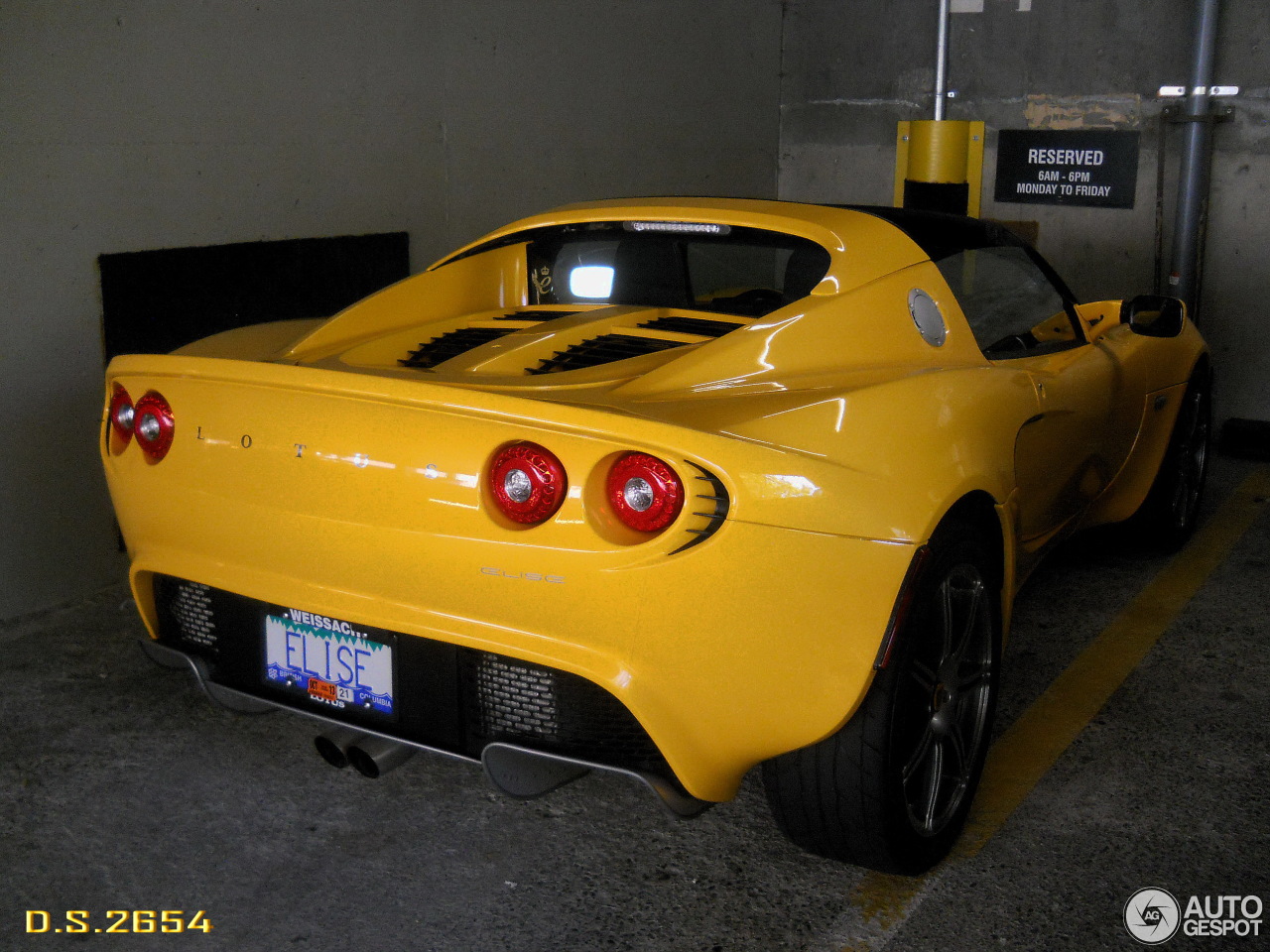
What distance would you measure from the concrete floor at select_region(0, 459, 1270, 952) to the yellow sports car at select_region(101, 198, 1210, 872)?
19cm

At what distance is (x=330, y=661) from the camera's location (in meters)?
2.34

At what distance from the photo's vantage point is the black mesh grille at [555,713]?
213 centimetres

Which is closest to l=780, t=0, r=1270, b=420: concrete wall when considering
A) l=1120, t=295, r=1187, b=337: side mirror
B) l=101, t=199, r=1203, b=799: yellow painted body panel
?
l=1120, t=295, r=1187, b=337: side mirror

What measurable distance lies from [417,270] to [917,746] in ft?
12.5

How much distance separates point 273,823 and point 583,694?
3.39 feet

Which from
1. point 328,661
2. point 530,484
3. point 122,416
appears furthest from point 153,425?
point 530,484

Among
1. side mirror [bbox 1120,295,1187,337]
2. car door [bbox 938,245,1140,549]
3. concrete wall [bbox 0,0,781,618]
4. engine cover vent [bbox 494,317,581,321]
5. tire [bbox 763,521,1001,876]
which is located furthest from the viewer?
concrete wall [bbox 0,0,781,618]

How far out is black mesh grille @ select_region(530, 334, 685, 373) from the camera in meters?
2.60

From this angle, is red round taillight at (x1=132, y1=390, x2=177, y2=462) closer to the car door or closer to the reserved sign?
the car door

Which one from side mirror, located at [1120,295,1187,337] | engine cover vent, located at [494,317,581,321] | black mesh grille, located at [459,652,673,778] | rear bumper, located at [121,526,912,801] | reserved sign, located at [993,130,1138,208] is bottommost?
black mesh grille, located at [459,652,673,778]

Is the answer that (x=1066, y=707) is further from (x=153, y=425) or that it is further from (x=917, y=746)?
(x=153, y=425)

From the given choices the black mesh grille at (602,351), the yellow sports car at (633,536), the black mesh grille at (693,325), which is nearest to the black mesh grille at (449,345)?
the yellow sports car at (633,536)

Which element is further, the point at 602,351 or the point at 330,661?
the point at 602,351

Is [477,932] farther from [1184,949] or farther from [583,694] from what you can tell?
[1184,949]
